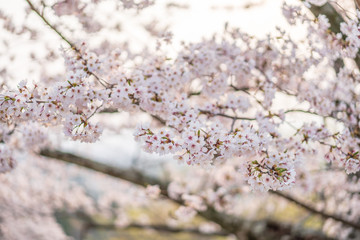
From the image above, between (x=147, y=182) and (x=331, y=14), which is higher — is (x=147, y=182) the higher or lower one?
the lower one

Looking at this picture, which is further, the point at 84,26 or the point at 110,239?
the point at 110,239

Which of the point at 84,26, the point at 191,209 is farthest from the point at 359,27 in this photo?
the point at 191,209

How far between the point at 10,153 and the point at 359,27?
3.40 metres

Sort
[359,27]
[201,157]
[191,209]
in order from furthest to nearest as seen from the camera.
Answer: [191,209], [359,27], [201,157]

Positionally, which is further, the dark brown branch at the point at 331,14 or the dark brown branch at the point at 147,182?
the dark brown branch at the point at 147,182

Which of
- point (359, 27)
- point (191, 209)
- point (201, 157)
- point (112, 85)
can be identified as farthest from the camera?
Result: point (191, 209)

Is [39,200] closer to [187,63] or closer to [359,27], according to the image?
[187,63]

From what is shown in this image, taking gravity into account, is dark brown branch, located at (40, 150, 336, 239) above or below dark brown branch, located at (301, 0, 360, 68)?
below

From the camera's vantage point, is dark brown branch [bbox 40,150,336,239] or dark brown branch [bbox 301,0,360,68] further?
dark brown branch [bbox 40,150,336,239]

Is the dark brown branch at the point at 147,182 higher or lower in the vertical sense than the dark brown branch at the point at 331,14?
lower

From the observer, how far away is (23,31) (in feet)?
14.4

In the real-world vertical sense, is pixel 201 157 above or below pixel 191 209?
below

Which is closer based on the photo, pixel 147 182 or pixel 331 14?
pixel 331 14

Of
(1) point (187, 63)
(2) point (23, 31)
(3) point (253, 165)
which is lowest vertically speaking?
(3) point (253, 165)
